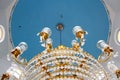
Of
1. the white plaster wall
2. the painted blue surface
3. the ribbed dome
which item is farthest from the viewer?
the painted blue surface

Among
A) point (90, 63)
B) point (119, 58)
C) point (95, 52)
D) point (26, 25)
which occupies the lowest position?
point (90, 63)

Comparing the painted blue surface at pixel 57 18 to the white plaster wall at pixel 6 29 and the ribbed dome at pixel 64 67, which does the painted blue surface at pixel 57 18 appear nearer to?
the white plaster wall at pixel 6 29

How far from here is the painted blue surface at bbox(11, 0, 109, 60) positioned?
8141 mm

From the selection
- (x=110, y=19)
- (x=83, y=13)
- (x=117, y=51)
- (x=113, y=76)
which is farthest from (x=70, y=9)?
(x=113, y=76)

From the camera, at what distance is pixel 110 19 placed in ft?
26.7

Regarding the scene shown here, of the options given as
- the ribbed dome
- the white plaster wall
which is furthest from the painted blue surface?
the ribbed dome

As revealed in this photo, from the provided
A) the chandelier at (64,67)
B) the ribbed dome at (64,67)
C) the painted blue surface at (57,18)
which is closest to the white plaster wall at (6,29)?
the painted blue surface at (57,18)

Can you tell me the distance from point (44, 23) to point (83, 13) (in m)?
1.17

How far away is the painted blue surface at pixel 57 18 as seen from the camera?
814cm

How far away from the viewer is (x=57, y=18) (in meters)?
8.31

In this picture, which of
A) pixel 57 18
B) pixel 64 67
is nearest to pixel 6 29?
pixel 57 18

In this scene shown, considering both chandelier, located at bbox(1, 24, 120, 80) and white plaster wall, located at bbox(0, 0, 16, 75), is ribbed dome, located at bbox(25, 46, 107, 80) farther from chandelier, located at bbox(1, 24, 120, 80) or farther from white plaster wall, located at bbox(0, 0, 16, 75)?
white plaster wall, located at bbox(0, 0, 16, 75)

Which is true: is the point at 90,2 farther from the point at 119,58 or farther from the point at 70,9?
the point at 119,58

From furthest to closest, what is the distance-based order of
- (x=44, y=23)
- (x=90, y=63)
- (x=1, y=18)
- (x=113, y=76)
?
1. (x=44, y=23)
2. (x=1, y=18)
3. (x=113, y=76)
4. (x=90, y=63)
